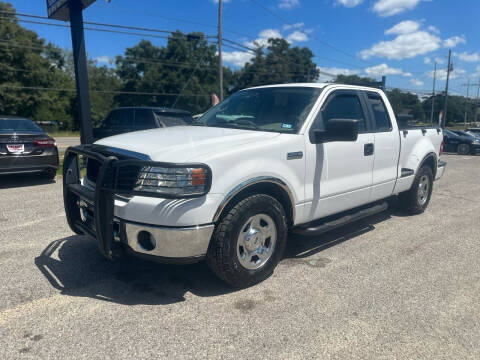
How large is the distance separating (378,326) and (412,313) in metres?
0.41

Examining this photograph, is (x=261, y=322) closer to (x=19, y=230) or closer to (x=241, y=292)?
(x=241, y=292)

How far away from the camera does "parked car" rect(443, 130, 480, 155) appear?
778 inches

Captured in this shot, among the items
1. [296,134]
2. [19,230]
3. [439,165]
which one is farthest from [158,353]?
[439,165]

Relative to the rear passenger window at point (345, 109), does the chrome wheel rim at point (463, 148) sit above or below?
below

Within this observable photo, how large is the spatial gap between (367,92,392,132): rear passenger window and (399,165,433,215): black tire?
127 cm

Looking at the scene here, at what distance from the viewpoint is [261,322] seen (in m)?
2.86

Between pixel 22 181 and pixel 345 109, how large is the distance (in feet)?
24.8

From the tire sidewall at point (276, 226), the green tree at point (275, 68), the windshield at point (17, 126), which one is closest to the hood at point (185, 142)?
the tire sidewall at point (276, 226)

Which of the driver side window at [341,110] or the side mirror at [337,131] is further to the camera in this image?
the driver side window at [341,110]

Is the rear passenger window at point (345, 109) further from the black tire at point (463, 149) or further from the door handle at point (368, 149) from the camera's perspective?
the black tire at point (463, 149)

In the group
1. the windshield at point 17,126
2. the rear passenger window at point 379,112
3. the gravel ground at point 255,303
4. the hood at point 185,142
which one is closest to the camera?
the gravel ground at point 255,303

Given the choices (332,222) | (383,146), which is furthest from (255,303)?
(383,146)

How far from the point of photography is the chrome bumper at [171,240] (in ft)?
9.40

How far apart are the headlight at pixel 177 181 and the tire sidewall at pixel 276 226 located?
0.47 metres
